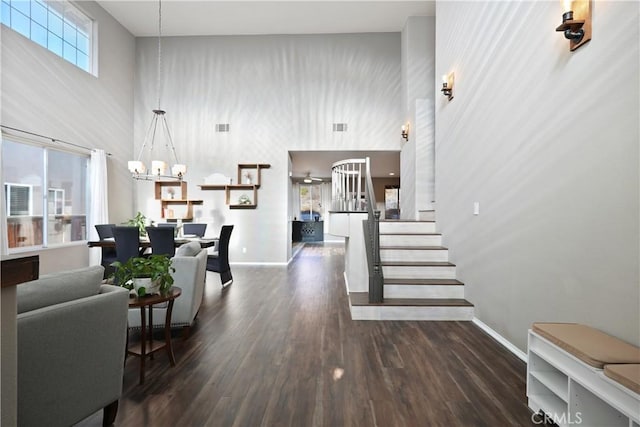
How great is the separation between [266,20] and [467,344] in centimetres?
737

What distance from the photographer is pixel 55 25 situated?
6.05 metres

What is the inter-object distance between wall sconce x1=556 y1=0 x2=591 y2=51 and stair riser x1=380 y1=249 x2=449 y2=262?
2890mm

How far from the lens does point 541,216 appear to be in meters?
2.55

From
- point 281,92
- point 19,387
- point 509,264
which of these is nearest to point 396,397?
point 509,264

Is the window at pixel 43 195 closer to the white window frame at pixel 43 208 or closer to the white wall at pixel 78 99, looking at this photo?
the white window frame at pixel 43 208

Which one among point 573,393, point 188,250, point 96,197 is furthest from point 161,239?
point 573,393

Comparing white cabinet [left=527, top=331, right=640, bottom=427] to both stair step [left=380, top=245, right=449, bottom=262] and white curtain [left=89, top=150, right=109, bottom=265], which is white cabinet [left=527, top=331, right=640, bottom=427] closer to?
stair step [left=380, top=245, right=449, bottom=262]

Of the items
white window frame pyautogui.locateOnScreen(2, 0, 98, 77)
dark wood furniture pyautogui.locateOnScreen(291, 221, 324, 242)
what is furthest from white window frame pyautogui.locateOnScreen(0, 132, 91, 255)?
dark wood furniture pyautogui.locateOnScreen(291, 221, 324, 242)

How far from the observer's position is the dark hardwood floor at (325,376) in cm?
202

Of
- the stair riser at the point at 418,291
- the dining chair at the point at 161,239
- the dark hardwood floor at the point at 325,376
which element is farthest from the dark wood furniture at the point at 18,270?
the dining chair at the point at 161,239

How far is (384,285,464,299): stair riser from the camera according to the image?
160 inches

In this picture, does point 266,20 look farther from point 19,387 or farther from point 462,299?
point 19,387

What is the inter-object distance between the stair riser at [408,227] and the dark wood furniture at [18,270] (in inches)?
173

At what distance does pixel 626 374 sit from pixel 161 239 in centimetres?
481
